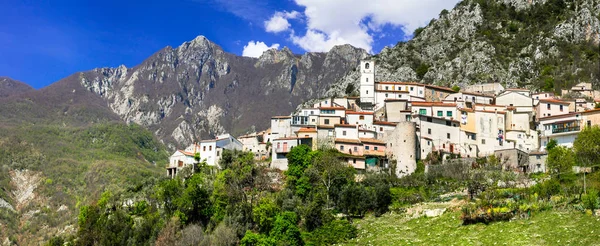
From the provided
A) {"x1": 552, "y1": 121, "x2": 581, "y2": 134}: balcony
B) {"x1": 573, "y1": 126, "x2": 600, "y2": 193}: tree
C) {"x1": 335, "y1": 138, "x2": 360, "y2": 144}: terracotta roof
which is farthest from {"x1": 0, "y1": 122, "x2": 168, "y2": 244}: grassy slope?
{"x1": 573, "y1": 126, "x2": 600, "y2": 193}: tree

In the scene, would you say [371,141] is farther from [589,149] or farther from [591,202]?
[591,202]

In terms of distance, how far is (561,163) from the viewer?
5597cm

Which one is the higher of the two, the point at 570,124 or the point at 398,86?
the point at 398,86

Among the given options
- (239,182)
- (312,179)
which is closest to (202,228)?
(239,182)

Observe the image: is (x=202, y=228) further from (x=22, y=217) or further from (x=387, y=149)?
(x=22, y=217)

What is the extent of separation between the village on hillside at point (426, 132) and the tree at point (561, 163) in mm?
4467

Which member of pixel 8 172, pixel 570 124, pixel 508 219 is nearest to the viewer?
pixel 508 219

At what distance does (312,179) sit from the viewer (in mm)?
59062

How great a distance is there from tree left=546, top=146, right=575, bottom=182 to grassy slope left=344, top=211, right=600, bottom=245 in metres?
17.2

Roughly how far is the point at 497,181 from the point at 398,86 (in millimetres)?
38588

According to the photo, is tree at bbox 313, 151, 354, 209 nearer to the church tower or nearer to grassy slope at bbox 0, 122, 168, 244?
the church tower

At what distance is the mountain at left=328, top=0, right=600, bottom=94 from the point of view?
11022 cm

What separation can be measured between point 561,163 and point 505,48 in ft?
231

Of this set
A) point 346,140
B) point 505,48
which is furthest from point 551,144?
point 505,48
